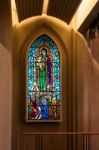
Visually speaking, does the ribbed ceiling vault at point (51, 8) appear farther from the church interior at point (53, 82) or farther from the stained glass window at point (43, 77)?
the stained glass window at point (43, 77)

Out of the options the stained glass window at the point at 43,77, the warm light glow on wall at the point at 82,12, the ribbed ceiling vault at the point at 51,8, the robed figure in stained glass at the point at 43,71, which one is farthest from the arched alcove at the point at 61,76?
the ribbed ceiling vault at the point at 51,8

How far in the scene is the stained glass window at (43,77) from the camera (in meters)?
11.6

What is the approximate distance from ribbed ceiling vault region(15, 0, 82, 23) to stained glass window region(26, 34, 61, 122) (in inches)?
38.5

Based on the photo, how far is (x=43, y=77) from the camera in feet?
38.3

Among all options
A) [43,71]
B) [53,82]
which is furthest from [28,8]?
[53,82]

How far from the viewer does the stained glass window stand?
11.6 m

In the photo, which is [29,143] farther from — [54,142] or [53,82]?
[53,82]

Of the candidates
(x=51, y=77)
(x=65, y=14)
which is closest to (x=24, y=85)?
(x=51, y=77)

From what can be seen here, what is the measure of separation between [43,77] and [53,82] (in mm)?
329

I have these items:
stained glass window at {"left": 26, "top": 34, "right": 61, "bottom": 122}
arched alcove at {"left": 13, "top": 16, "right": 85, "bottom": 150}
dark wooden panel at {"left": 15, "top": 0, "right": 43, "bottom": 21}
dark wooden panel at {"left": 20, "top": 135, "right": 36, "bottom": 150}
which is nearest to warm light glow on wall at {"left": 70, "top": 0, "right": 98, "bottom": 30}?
arched alcove at {"left": 13, "top": 16, "right": 85, "bottom": 150}

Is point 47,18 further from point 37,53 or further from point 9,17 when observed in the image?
point 9,17

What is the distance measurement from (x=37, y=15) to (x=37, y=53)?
1.11m

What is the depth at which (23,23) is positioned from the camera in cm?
1163

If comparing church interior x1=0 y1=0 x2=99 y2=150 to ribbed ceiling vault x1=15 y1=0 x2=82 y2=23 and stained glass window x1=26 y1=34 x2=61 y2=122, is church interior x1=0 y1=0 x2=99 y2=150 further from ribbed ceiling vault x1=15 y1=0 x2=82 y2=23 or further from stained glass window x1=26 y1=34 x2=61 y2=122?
ribbed ceiling vault x1=15 y1=0 x2=82 y2=23
